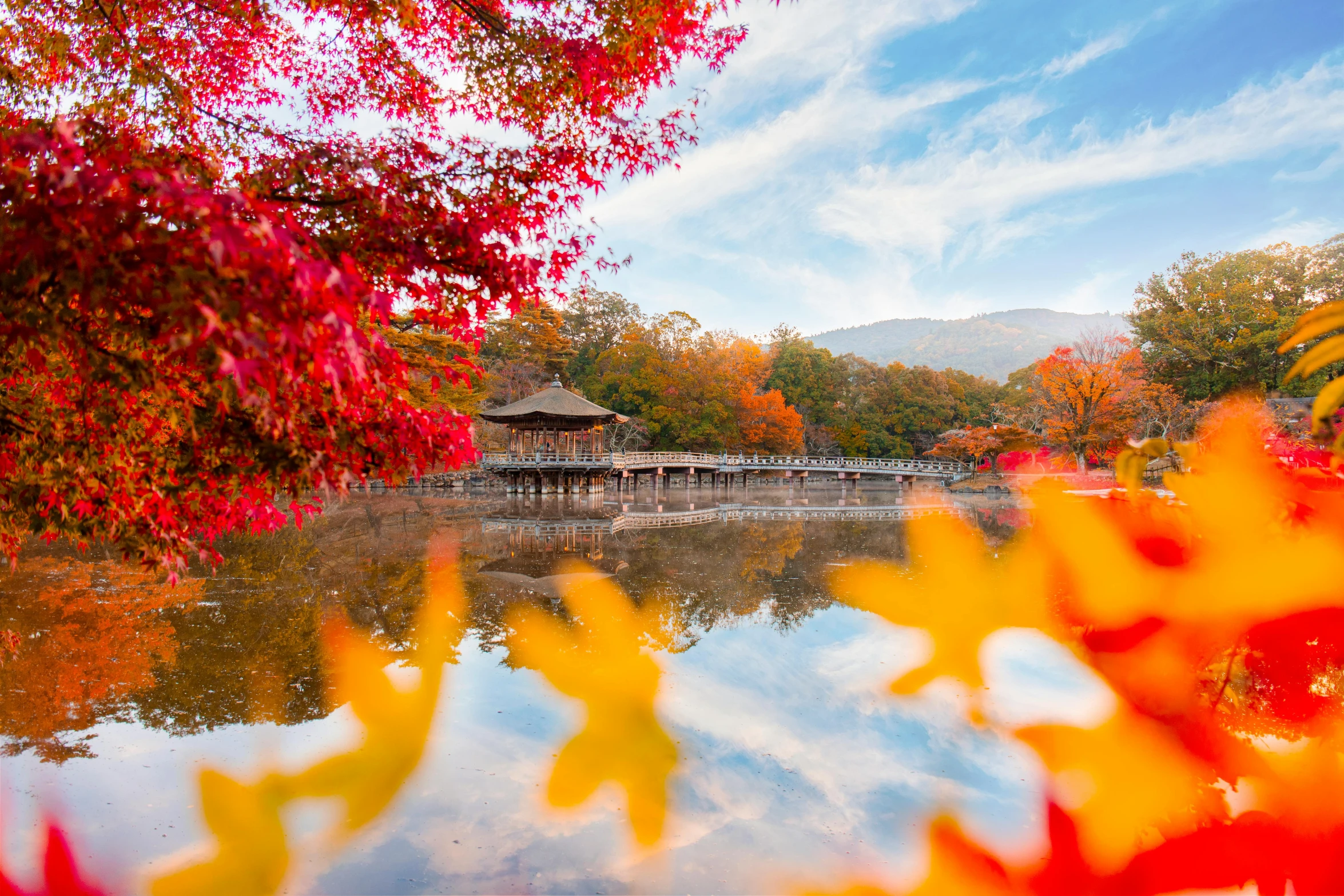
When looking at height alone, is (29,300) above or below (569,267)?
below

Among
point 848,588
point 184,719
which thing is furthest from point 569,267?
point 848,588

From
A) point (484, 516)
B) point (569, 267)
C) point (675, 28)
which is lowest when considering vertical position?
point (484, 516)

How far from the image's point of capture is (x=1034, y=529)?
13.3 m

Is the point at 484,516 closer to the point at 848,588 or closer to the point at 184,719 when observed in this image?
the point at 848,588

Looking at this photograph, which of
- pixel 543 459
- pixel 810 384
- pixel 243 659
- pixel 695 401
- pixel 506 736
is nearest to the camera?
pixel 506 736

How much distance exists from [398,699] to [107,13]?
4.22m

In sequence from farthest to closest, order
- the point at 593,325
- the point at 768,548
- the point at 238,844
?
the point at 593,325, the point at 768,548, the point at 238,844

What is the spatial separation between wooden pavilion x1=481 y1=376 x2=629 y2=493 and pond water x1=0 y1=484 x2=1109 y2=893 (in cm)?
1465

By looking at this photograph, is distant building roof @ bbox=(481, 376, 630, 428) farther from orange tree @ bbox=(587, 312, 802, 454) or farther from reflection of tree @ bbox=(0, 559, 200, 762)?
reflection of tree @ bbox=(0, 559, 200, 762)

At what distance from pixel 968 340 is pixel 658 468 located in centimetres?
12185

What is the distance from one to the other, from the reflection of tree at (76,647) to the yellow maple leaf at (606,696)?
2579 millimetres

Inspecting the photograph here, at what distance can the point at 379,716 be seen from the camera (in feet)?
13.5

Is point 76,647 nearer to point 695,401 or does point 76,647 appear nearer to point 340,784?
point 340,784

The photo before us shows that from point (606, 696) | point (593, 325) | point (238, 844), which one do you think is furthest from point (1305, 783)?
point (593, 325)
